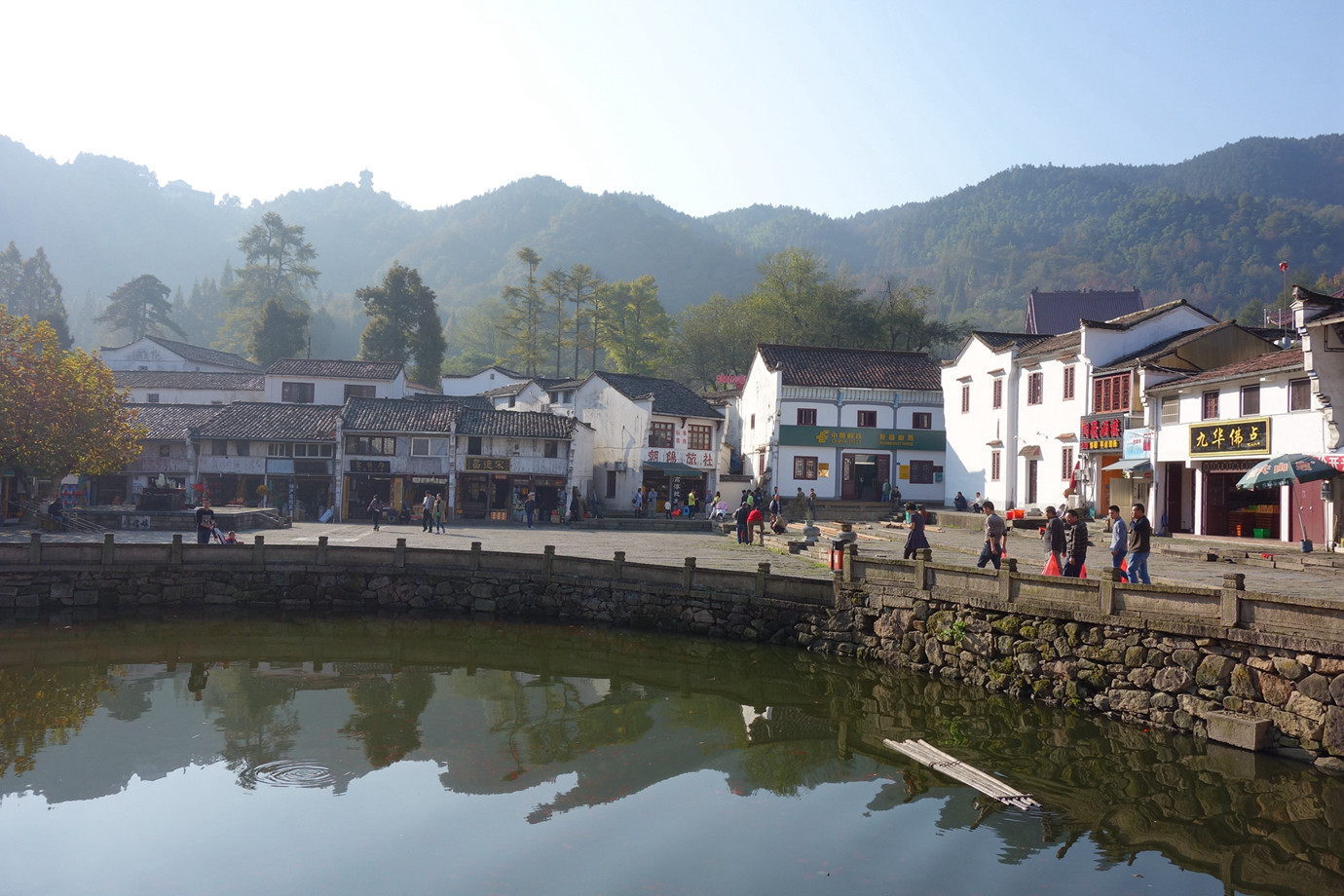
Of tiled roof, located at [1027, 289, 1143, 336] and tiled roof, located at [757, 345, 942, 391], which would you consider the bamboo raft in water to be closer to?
tiled roof, located at [757, 345, 942, 391]

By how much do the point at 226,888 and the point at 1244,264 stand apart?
12025cm

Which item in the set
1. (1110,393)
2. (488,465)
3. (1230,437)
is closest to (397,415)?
(488,465)

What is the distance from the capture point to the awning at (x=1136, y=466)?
26.9 m

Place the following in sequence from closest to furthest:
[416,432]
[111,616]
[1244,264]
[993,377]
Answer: [111,616] < [993,377] < [416,432] < [1244,264]

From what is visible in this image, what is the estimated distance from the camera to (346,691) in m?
15.3

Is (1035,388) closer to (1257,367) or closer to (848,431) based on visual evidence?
(848,431)

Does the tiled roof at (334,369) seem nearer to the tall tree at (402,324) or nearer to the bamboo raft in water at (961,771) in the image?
the tall tree at (402,324)

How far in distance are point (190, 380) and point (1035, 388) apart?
4618 cm

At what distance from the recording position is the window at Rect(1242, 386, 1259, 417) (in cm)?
2331

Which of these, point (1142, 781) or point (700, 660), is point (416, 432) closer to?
point (700, 660)

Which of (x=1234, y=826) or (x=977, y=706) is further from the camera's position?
(x=977, y=706)

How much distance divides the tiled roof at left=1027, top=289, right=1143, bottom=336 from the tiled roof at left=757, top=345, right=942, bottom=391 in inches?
335

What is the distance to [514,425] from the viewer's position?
131 ft

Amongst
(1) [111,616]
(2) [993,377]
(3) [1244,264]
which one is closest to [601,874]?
(1) [111,616]
